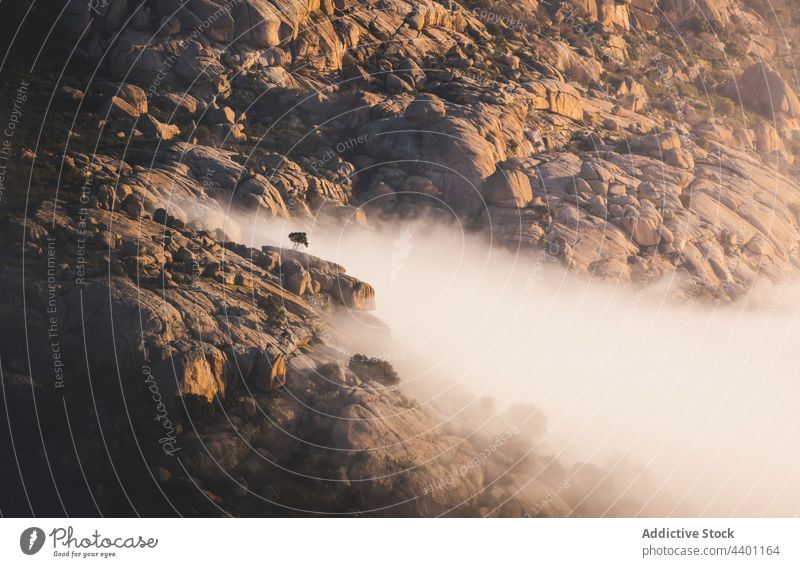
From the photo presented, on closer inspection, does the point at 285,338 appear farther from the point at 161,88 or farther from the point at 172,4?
the point at 172,4

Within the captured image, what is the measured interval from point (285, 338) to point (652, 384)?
35.5 m

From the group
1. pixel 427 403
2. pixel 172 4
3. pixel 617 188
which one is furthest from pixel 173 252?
pixel 617 188

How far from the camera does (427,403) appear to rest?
67.4 m

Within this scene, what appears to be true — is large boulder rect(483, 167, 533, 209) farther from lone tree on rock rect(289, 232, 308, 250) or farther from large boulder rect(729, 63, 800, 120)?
large boulder rect(729, 63, 800, 120)
